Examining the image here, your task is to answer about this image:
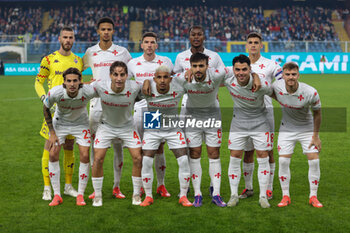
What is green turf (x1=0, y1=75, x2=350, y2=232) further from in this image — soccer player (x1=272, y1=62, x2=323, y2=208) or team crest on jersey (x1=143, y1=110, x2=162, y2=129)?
team crest on jersey (x1=143, y1=110, x2=162, y2=129)

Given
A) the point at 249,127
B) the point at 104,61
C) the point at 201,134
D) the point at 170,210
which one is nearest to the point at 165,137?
the point at 201,134

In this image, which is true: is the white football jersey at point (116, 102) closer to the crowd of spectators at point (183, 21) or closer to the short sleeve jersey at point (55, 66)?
the short sleeve jersey at point (55, 66)

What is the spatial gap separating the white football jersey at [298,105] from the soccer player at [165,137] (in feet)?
4.12

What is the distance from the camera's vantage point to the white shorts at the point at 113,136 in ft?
19.6

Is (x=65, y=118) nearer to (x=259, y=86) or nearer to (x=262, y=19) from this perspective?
(x=259, y=86)

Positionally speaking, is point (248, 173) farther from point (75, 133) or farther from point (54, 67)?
point (54, 67)

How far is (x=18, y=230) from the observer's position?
5.06m

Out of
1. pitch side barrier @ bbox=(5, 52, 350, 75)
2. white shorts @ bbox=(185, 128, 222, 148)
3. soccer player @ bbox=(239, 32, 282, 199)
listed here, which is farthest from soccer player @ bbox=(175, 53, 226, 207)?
pitch side barrier @ bbox=(5, 52, 350, 75)

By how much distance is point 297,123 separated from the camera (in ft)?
19.3

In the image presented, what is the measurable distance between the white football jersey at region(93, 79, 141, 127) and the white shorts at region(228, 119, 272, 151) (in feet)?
4.50

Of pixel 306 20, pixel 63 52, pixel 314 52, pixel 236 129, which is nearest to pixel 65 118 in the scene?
pixel 63 52

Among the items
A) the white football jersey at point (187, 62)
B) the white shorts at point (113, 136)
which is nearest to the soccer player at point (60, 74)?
the white shorts at point (113, 136)

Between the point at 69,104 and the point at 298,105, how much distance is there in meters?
2.90

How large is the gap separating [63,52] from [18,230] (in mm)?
2591
